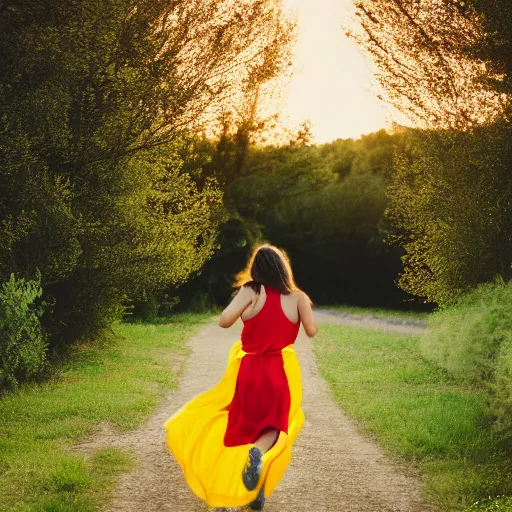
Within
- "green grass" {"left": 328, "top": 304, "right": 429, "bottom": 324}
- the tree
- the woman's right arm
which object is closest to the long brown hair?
the woman's right arm

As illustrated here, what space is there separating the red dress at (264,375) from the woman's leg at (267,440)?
4cm

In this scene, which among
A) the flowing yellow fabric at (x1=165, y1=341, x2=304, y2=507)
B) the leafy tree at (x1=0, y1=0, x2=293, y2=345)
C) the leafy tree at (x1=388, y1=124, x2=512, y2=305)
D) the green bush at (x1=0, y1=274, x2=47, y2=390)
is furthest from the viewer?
the leafy tree at (x1=388, y1=124, x2=512, y2=305)

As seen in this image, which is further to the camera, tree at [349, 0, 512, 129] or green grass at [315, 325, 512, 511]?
tree at [349, 0, 512, 129]

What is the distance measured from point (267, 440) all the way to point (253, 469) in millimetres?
402

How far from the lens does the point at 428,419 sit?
9.18 meters

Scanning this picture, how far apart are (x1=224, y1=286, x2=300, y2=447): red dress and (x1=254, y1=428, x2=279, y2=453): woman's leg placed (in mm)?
35

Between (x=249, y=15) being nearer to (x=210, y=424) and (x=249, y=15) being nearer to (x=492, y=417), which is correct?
(x=492, y=417)

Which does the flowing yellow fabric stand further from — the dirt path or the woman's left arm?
the woman's left arm

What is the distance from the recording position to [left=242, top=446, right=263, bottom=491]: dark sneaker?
17.8 ft

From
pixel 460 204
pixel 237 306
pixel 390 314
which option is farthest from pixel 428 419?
pixel 390 314

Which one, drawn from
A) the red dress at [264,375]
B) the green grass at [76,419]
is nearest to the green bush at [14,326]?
the green grass at [76,419]

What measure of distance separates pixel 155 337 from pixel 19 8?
10623 millimetres

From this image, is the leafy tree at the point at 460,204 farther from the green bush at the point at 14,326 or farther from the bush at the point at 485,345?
the green bush at the point at 14,326

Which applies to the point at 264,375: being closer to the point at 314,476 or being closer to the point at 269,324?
the point at 269,324
